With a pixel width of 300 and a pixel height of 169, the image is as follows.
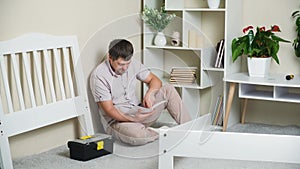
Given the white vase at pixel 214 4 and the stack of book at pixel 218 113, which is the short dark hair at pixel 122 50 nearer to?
the stack of book at pixel 218 113

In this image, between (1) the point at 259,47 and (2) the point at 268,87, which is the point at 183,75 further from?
(2) the point at 268,87

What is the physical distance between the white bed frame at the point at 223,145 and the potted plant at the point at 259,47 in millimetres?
1106

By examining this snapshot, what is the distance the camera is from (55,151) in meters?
2.99

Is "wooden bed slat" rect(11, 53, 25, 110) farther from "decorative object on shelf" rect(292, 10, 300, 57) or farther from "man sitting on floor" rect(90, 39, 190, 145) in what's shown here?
"decorative object on shelf" rect(292, 10, 300, 57)

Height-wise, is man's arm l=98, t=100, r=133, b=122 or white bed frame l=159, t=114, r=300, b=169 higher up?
man's arm l=98, t=100, r=133, b=122

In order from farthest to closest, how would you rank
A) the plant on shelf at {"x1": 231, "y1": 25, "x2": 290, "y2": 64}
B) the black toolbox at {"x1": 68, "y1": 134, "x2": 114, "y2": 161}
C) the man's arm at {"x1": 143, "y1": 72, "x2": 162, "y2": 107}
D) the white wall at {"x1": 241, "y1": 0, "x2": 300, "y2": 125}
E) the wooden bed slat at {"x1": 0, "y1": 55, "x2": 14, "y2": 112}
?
the white wall at {"x1": 241, "y1": 0, "x2": 300, "y2": 125} → the plant on shelf at {"x1": 231, "y1": 25, "x2": 290, "y2": 64} → the black toolbox at {"x1": 68, "y1": 134, "x2": 114, "y2": 161} → the wooden bed slat at {"x1": 0, "y1": 55, "x2": 14, "y2": 112} → the man's arm at {"x1": 143, "y1": 72, "x2": 162, "y2": 107}

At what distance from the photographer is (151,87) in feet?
7.67

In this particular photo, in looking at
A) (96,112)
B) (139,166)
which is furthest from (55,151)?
(139,166)

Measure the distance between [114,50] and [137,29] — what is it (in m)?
0.25

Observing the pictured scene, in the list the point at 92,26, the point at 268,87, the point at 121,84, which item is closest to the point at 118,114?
the point at 121,84

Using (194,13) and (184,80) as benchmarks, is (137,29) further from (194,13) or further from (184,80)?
(194,13)

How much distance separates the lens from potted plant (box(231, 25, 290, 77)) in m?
3.32

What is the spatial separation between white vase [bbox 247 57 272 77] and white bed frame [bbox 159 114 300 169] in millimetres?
1104

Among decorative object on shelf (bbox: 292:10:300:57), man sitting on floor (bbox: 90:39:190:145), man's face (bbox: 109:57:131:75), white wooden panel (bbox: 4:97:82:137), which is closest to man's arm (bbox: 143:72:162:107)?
man sitting on floor (bbox: 90:39:190:145)
